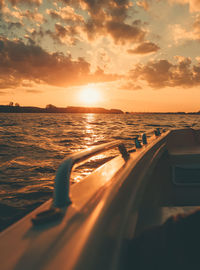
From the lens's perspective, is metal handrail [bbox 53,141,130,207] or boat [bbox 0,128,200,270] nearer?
boat [bbox 0,128,200,270]

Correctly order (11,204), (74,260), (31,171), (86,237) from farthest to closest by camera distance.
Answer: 1. (31,171)
2. (11,204)
3. (86,237)
4. (74,260)

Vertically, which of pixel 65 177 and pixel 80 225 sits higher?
pixel 65 177

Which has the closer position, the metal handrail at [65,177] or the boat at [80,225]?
the boat at [80,225]

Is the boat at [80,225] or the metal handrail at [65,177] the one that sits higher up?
the metal handrail at [65,177]

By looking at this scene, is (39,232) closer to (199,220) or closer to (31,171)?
(199,220)

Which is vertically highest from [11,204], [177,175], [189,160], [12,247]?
[12,247]

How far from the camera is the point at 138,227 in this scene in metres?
1.73

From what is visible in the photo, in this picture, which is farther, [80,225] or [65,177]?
[65,177]

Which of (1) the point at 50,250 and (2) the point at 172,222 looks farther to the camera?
(2) the point at 172,222

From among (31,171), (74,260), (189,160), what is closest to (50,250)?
(74,260)

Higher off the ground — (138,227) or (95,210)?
(95,210)

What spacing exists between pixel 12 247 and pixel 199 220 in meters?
0.85

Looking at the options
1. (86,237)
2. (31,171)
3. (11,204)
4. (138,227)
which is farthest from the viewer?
(31,171)

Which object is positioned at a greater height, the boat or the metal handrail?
the metal handrail
